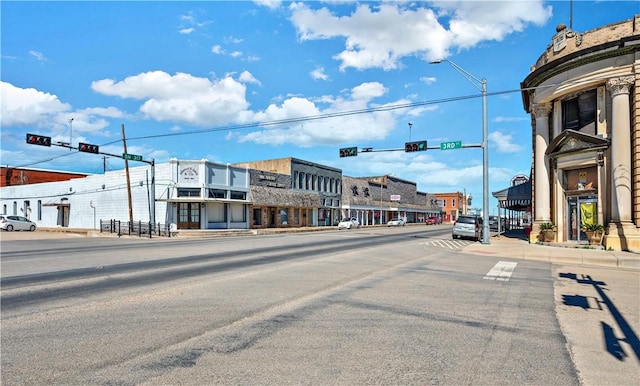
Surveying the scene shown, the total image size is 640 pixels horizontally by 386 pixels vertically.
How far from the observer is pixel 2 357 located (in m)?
4.61

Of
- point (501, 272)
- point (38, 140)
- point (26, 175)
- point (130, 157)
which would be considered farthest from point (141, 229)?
point (26, 175)

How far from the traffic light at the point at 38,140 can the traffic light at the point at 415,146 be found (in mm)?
21252

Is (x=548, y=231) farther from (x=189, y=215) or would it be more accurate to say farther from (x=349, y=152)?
(x=189, y=215)

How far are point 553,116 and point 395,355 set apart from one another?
22.1 m

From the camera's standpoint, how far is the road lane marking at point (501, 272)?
11375mm

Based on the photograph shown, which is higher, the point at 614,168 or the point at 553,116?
the point at 553,116

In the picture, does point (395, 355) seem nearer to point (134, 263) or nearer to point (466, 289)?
point (466, 289)

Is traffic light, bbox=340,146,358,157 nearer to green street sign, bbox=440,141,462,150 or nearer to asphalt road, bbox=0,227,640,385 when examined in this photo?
green street sign, bbox=440,141,462,150

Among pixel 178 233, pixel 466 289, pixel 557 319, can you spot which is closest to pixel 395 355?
pixel 557 319

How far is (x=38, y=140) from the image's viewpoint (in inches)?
944

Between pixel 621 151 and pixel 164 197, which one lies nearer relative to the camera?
pixel 621 151

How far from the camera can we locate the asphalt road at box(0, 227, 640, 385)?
429cm

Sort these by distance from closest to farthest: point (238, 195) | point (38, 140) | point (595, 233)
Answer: point (595, 233), point (38, 140), point (238, 195)

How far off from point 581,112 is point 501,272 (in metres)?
12.9
